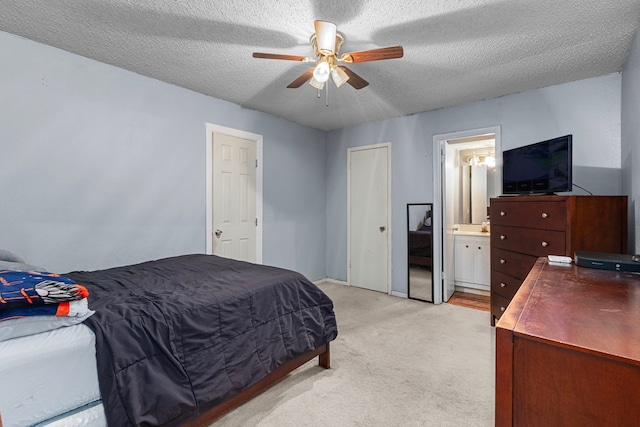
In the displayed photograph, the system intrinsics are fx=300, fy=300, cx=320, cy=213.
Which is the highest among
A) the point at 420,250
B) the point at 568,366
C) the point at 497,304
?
the point at 568,366

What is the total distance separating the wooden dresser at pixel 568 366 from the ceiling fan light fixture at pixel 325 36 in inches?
69.4

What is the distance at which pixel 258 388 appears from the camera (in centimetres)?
187

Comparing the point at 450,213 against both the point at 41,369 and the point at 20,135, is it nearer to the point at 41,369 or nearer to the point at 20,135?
the point at 41,369

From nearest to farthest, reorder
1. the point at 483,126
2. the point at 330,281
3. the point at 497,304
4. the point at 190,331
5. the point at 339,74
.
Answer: the point at 190,331 < the point at 339,74 < the point at 497,304 < the point at 483,126 < the point at 330,281

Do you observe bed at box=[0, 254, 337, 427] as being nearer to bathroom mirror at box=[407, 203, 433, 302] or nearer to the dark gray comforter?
→ the dark gray comforter

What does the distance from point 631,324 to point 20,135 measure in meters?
3.44

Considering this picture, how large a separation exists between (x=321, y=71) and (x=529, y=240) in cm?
221

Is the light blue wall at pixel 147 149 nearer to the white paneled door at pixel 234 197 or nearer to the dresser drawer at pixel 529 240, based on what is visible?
the white paneled door at pixel 234 197

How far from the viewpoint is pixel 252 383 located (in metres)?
1.77

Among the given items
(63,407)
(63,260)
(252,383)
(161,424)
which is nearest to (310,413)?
(252,383)

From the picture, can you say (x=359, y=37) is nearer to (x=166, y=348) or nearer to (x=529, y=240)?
(x=529, y=240)

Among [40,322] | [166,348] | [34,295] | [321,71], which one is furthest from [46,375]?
[321,71]

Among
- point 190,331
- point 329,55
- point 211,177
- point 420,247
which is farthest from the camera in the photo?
point 420,247

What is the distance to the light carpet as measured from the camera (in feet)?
5.82
